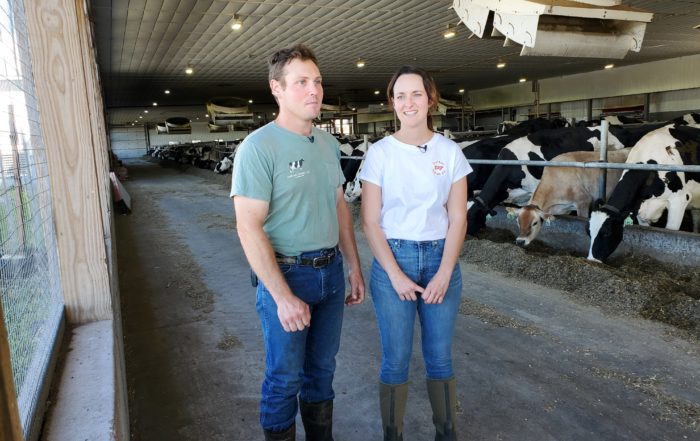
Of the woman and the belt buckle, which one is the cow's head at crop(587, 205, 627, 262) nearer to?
the woman

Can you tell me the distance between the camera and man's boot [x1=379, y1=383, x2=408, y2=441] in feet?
7.56

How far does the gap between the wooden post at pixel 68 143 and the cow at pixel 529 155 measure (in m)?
6.51

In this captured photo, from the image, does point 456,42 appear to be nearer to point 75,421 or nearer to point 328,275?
point 328,275

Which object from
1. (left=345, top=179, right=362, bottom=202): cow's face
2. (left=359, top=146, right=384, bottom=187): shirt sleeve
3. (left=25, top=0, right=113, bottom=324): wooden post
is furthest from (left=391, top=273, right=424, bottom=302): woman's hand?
(left=345, top=179, right=362, bottom=202): cow's face

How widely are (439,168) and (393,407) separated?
108cm

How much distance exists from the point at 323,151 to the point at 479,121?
3244cm

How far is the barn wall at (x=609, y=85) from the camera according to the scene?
18.9m

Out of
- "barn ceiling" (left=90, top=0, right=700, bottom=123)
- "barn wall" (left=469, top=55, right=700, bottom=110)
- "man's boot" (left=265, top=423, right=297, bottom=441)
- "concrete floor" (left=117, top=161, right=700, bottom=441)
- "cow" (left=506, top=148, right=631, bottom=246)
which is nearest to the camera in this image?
"man's boot" (left=265, top=423, right=297, bottom=441)

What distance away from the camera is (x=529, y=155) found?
28.0 feet

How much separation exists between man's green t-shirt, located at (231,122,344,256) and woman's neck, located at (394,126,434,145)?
0.33 m

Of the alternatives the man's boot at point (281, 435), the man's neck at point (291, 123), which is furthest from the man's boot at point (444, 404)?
the man's neck at point (291, 123)


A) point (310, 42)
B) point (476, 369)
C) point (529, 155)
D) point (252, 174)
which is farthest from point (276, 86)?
point (310, 42)

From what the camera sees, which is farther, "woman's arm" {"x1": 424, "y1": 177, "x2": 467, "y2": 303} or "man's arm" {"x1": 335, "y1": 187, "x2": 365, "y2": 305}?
"man's arm" {"x1": 335, "y1": 187, "x2": 365, "y2": 305}

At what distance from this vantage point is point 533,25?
5.05 meters
